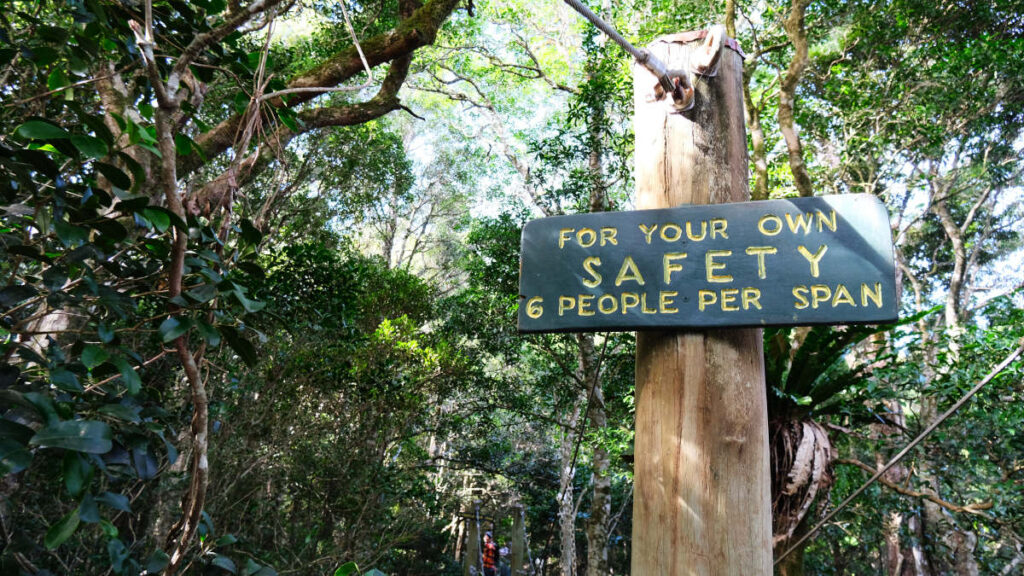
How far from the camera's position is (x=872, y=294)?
117cm

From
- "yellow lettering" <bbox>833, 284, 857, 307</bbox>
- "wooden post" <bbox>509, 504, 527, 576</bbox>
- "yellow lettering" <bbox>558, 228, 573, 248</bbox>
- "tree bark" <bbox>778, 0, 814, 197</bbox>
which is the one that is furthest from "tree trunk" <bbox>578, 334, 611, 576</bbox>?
"yellow lettering" <bbox>833, 284, 857, 307</bbox>

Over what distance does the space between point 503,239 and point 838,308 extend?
203 inches

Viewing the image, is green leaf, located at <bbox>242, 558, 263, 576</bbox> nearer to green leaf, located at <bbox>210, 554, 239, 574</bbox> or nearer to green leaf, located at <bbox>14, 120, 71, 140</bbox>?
green leaf, located at <bbox>210, 554, 239, 574</bbox>

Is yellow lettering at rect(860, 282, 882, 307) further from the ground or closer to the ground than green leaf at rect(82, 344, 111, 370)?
further from the ground

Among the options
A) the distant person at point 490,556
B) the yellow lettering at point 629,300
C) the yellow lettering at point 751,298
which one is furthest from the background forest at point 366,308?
the yellow lettering at point 751,298

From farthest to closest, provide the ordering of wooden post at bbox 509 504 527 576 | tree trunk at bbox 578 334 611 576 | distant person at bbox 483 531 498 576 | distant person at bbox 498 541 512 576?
1. distant person at bbox 498 541 512 576
2. distant person at bbox 483 531 498 576
3. wooden post at bbox 509 504 527 576
4. tree trunk at bbox 578 334 611 576

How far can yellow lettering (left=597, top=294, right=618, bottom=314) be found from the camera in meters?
1.27

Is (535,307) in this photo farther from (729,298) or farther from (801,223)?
(801,223)

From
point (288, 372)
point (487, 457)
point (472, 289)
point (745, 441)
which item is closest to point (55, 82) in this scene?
point (745, 441)

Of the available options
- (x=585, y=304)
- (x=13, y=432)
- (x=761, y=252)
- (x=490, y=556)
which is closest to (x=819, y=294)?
(x=761, y=252)

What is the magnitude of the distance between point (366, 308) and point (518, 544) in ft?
9.25

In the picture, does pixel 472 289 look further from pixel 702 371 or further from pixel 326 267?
pixel 702 371

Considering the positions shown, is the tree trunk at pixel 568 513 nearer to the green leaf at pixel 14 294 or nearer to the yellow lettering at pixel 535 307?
the yellow lettering at pixel 535 307

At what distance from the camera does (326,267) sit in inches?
203
